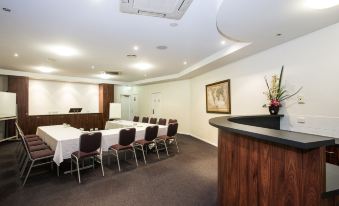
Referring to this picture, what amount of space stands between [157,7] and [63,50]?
3380 millimetres

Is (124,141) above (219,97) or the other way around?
the other way around

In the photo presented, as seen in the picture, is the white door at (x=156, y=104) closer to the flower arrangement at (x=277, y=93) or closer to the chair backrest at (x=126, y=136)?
the chair backrest at (x=126, y=136)

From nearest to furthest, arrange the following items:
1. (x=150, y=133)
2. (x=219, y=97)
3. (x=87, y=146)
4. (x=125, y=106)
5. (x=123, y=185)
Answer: (x=123, y=185) → (x=87, y=146) → (x=150, y=133) → (x=219, y=97) → (x=125, y=106)

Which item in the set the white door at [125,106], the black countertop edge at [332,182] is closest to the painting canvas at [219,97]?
the black countertop edge at [332,182]

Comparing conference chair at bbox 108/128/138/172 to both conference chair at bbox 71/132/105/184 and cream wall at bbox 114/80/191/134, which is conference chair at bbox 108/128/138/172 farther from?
cream wall at bbox 114/80/191/134

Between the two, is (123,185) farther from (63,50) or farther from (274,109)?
(63,50)

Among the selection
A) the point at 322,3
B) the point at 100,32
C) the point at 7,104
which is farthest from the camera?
the point at 7,104

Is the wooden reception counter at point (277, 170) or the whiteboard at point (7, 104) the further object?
the whiteboard at point (7, 104)

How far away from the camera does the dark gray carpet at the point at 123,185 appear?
2619 millimetres

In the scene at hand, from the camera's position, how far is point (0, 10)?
2709 mm

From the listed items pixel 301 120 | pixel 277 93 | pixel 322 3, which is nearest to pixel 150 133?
pixel 277 93

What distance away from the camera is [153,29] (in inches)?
130

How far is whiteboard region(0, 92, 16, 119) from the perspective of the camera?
6070 millimetres

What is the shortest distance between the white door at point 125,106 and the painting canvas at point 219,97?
5927 millimetres
